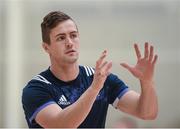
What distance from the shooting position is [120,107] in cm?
309

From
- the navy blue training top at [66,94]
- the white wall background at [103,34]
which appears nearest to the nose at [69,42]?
the navy blue training top at [66,94]

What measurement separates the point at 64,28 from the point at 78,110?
56 centimetres

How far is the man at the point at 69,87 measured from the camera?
281cm

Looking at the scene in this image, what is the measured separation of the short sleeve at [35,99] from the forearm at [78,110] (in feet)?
0.74

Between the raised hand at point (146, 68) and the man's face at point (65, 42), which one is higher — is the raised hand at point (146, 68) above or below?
below

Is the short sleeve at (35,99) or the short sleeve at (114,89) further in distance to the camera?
the short sleeve at (114,89)

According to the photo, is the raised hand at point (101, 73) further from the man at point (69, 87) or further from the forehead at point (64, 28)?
the forehead at point (64, 28)

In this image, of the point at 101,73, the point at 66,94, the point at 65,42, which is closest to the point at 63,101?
the point at 66,94

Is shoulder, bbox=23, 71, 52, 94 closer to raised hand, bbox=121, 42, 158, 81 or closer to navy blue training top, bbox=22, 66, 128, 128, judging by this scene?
navy blue training top, bbox=22, 66, 128, 128

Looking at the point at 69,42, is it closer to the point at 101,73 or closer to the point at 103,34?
the point at 101,73

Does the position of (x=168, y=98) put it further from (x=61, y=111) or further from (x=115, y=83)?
(x=61, y=111)

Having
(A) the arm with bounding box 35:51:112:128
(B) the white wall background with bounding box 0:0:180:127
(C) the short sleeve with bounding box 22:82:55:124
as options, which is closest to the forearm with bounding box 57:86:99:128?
(A) the arm with bounding box 35:51:112:128

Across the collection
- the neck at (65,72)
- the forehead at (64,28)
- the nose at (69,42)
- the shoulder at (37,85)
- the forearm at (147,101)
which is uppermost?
the forehead at (64,28)

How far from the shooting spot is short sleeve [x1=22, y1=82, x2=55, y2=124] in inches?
111
